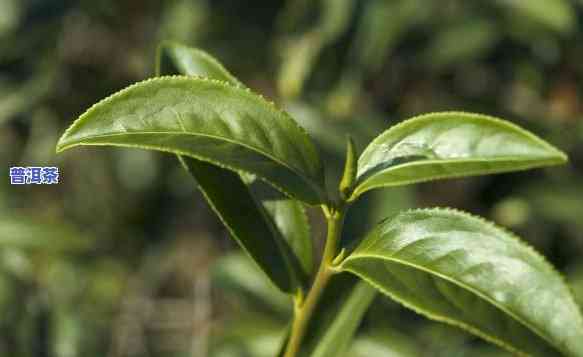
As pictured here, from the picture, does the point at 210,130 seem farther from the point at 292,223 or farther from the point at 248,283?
the point at 248,283

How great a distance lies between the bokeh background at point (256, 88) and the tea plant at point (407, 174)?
650mm

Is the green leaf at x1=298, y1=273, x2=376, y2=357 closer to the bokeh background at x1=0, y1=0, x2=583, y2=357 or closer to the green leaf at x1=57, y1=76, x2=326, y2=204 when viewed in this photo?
the green leaf at x1=57, y1=76, x2=326, y2=204

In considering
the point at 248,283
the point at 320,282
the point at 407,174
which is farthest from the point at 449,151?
the point at 248,283

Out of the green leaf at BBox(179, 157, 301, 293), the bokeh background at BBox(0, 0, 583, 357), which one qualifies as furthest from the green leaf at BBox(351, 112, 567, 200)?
the bokeh background at BBox(0, 0, 583, 357)

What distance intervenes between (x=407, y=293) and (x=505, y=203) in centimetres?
128

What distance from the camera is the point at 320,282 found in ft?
2.55

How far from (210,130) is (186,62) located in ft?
0.74

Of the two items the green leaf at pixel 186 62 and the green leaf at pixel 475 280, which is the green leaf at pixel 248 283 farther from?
the green leaf at pixel 475 280

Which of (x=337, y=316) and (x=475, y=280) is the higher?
(x=475, y=280)

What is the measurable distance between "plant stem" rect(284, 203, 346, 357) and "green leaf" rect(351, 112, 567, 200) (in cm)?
3

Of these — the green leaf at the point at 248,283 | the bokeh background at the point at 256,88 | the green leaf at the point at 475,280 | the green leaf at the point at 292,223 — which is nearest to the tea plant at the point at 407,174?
the green leaf at the point at 475,280

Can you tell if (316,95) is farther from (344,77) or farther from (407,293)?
(407,293)

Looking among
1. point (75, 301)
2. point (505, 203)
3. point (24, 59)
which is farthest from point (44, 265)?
point (505, 203)

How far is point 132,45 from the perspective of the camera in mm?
2297
